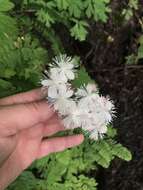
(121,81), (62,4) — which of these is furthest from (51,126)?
(121,81)

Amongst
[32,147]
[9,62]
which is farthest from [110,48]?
[32,147]

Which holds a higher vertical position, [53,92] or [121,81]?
[121,81]

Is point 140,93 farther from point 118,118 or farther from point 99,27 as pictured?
point 99,27

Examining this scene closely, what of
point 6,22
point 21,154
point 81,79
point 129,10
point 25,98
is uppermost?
point 129,10

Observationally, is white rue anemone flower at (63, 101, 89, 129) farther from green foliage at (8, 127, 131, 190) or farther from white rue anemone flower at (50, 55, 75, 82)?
green foliage at (8, 127, 131, 190)

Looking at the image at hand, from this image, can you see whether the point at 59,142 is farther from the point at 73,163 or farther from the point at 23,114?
the point at 73,163

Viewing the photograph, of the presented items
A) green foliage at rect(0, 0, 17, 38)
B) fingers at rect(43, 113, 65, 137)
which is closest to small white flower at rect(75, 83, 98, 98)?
fingers at rect(43, 113, 65, 137)

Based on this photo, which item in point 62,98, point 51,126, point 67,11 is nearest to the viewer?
point 62,98

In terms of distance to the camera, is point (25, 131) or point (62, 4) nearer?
point (25, 131)
